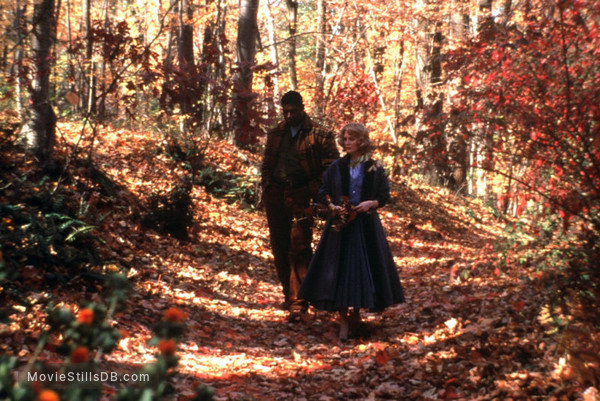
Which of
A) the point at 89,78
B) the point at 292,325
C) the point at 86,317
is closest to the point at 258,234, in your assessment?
the point at 89,78

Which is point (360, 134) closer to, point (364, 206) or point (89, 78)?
point (364, 206)

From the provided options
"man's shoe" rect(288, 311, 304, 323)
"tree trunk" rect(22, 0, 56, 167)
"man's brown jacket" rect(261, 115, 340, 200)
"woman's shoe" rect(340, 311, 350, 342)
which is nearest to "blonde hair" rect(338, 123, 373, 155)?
"man's brown jacket" rect(261, 115, 340, 200)

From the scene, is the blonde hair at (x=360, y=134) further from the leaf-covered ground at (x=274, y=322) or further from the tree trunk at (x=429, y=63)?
the tree trunk at (x=429, y=63)

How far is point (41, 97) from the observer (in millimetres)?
7312

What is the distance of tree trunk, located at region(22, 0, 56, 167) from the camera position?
7070mm

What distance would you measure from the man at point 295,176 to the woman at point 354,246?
1.83 feet

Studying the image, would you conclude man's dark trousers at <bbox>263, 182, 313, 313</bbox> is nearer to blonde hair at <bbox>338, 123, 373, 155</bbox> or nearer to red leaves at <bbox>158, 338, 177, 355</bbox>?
blonde hair at <bbox>338, 123, 373, 155</bbox>

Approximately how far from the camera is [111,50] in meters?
7.09

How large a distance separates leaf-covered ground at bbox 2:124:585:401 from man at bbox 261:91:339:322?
30.6 inches

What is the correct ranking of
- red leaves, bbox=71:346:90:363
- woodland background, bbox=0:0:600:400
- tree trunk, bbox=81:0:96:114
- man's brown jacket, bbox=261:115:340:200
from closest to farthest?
red leaves, bbox=71:346:90:363 → woodland background, bbox=0:0:600:400 → man's brown jacket, bbox=261:115:340:200 → tree trunk, bbox=81:0:96:114

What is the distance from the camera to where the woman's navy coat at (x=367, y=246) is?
5.80 metres

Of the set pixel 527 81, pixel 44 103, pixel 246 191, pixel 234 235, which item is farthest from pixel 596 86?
pixel 246 191

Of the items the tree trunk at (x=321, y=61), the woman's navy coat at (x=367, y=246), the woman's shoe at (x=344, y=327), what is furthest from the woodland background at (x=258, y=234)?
the tree trunk at (x=321, y=61)

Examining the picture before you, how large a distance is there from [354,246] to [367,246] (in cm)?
14
